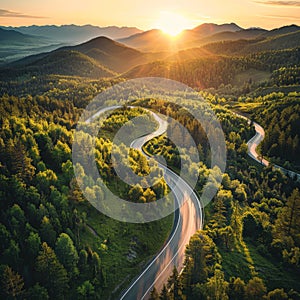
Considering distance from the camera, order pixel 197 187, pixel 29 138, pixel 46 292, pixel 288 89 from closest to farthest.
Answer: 1. pixel 46 292
2. pixel 29 138
3. pixel 197 187
4. pixel 288 89

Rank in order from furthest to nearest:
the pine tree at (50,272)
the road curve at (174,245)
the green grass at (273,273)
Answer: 1. the green grass at (273,273)
2. the road curve at (174,245)
3. the pine tree at (50,272)

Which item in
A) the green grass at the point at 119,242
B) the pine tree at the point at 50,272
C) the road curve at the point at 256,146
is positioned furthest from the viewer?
the road curve at the point at 256,146

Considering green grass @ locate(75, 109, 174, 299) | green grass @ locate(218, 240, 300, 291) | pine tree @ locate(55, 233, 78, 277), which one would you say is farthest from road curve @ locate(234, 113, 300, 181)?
pine tree @ locate(55, 233, 78, 277)

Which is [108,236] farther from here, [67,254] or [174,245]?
[174,245]

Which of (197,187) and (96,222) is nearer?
(96,222)

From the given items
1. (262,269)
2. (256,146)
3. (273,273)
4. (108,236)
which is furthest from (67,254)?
(256,146)

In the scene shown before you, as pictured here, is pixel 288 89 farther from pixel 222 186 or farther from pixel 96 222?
pixel 96 222

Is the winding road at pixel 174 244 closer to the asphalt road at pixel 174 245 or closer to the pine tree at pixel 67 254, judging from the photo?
the asphalt road at pixel 174 245

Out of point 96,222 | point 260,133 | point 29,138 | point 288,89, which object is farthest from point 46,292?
point 288,89

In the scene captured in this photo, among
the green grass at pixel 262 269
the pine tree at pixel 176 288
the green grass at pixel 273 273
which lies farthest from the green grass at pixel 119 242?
the green grass at pixel 273 273
